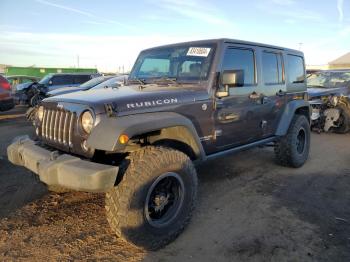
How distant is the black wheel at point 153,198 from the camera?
9.77 feet

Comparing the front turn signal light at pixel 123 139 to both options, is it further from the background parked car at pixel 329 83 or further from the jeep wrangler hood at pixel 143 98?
the background parked car at pixel 329 83

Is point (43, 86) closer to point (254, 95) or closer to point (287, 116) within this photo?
point (287, 116)

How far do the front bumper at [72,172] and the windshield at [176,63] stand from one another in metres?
1.78

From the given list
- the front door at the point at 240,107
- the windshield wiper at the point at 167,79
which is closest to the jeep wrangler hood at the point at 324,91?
the front door at the point at 240,107

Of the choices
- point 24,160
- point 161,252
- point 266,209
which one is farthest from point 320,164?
point 24,160

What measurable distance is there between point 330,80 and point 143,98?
8881 millimetres

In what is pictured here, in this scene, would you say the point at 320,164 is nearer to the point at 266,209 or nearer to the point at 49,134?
the point at 266,209

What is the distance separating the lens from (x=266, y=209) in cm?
413

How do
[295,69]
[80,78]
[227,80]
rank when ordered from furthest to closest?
[80,78], [295,69], [227,80]

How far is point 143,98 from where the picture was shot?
334 cm

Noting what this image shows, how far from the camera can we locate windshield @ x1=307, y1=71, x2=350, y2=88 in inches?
397

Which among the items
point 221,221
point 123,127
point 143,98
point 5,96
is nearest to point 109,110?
point 123,127

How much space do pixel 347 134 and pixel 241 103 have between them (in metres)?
6.37

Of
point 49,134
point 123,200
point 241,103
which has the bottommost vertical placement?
point 123,200
